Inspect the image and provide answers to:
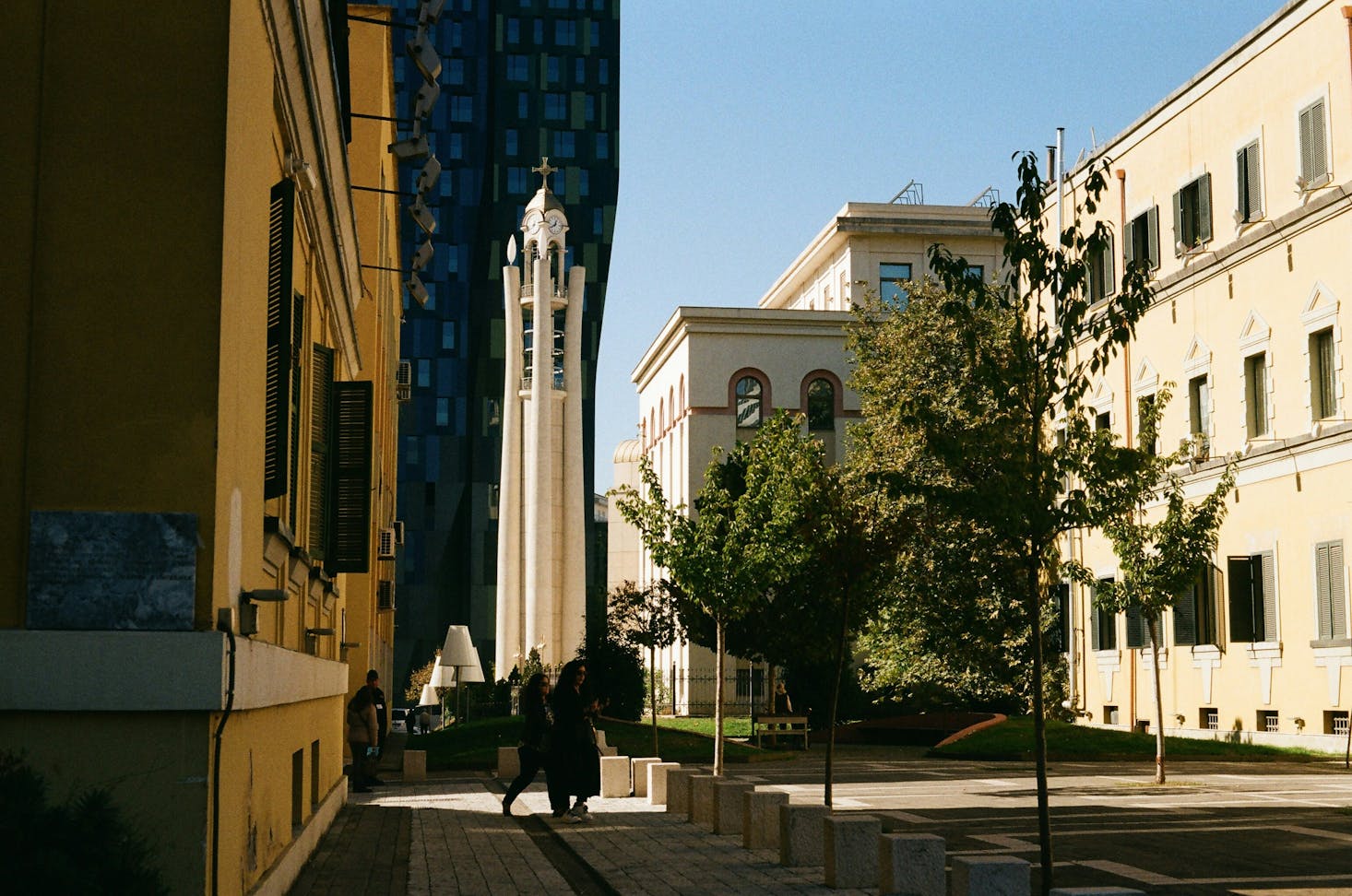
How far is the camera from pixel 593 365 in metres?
97.6

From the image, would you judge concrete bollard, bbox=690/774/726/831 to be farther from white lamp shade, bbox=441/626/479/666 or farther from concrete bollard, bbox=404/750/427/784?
white lamp shade, bbox=441/626/479/666

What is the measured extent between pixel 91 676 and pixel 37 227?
2.15m

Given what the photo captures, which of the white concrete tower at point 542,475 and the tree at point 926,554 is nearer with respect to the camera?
the tree at point 926,554

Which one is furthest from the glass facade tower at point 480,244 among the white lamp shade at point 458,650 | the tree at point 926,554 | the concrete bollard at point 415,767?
the concrete bollard at point 415,767

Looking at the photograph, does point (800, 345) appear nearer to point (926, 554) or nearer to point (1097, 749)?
point (926, 554)

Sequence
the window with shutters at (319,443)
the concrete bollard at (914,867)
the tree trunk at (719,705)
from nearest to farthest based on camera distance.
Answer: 1. the concrete bollard at (914,867)
2. the window with shutters at (319,443)
3. the tree trunk at (719,705)

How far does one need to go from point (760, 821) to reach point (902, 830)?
253cm

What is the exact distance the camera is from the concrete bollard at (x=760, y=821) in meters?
15.4

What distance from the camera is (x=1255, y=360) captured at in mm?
33781

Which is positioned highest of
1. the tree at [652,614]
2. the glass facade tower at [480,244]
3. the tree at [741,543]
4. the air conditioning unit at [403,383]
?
the glass facade tower at [480,244]

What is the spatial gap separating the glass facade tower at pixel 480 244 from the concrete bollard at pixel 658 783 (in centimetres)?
7202

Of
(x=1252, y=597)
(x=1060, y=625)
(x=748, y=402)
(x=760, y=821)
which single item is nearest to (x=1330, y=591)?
(x=1252, y=597)

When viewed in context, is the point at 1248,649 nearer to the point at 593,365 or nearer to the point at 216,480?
the point at 216,480

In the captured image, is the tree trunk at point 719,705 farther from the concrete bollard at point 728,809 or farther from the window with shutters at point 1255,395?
the window with shutters at point 1255,395
